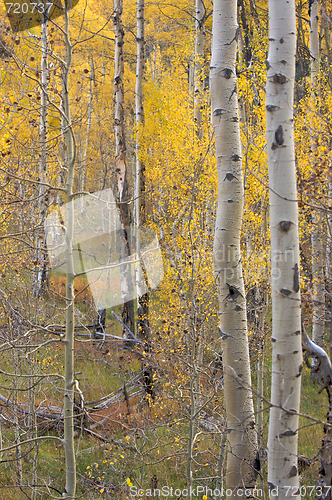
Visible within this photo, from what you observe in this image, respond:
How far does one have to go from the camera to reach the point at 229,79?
291 cm

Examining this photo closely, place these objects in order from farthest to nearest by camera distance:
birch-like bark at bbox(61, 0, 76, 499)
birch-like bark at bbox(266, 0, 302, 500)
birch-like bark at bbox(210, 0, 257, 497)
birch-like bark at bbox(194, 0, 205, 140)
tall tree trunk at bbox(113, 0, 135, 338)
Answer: tall tree trunk at bbox(113, 0, 135, 338)
birch-like bark at bbox(194, 0, 205, 140)
birch-like bark at bbox(61, 0, 76, 499)
birch-like bark at bbox(210, 0, 257, 497)
birch-like bark at bbox(266, 0, 302, 500)

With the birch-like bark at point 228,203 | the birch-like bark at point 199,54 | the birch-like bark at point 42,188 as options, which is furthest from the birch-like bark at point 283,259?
the birch-like bark at point 199,54

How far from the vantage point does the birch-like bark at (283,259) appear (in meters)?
2.15

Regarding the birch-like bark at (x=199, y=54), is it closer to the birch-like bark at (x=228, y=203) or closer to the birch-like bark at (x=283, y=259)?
the birch-like bark at (x=228, y=203)

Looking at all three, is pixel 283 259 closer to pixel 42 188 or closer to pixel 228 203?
pixel 228 203

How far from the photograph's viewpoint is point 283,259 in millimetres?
2188

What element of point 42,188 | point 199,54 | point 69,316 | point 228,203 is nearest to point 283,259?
point 228,203

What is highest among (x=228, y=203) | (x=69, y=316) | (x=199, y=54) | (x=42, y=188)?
(x=199, y=54)

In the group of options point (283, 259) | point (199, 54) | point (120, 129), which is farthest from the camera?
point (120, 129)

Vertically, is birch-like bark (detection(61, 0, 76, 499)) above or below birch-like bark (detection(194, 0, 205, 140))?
below

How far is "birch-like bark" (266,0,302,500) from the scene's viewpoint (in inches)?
84.7

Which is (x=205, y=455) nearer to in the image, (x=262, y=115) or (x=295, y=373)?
(x=295, y=373)

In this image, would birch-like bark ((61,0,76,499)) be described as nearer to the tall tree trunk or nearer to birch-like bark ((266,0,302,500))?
birch-like bark ((266,0,302,500))

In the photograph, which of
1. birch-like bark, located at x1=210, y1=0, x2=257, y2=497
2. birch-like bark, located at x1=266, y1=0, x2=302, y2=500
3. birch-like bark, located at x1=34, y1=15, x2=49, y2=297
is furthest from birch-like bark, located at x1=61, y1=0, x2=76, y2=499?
birch-like bark, located at x1=266, y1=0, x2=302, y2=500
